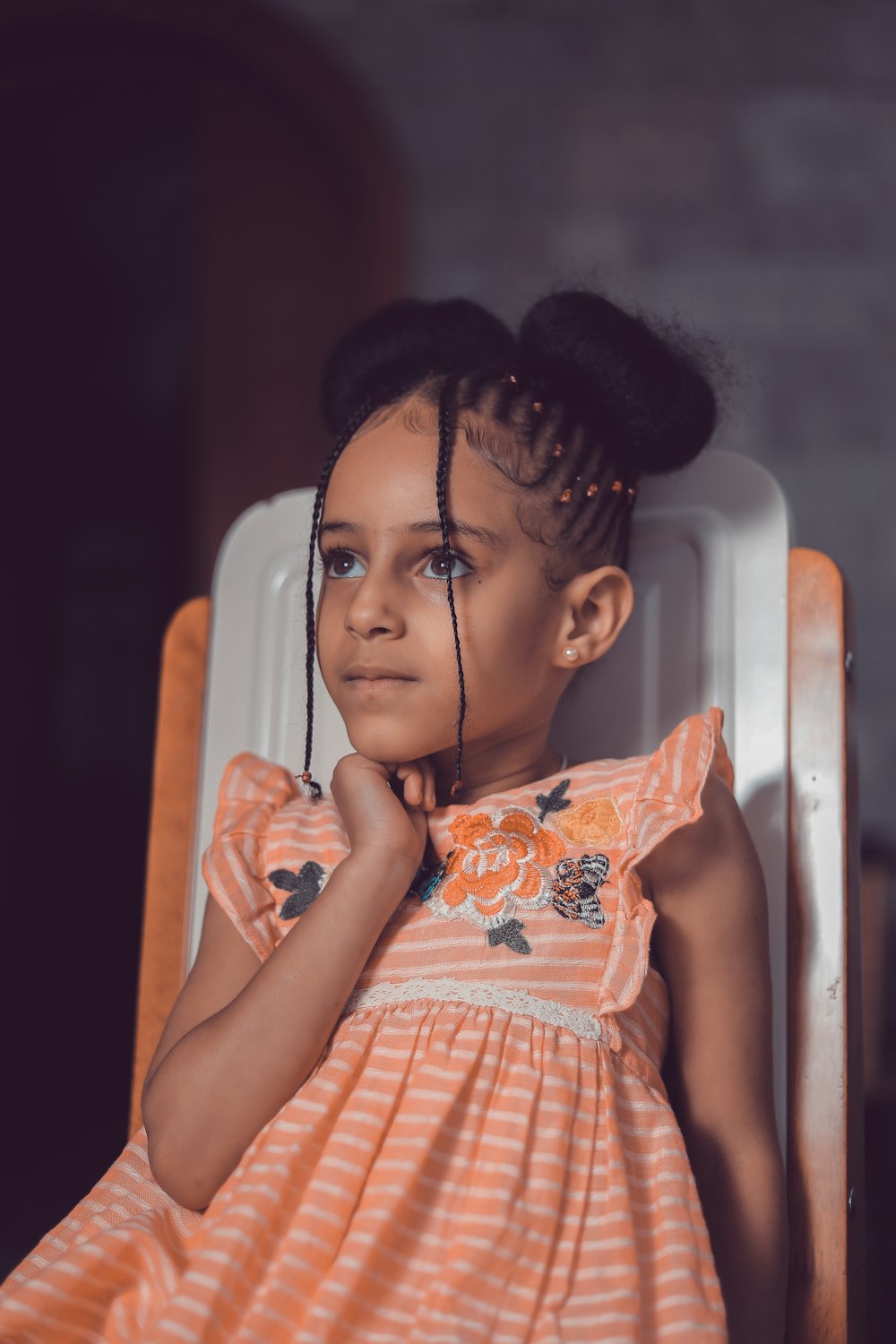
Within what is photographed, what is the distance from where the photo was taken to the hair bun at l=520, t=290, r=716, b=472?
84cm

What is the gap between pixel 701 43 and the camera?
1912 millimetres

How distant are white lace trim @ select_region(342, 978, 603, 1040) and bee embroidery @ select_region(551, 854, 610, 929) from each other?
0.19ft

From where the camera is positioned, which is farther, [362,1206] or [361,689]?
[361,689]

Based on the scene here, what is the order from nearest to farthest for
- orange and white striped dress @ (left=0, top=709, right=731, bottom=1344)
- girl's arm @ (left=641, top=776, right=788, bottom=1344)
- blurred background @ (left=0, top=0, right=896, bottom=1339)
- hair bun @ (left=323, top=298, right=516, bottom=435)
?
orange and white striped dress @ (left=0, top=709, right=731, bottom=1344)
girl's arm @ (left=641, top=776, right=788, bottom=1344)
hair bun @ (left=323, top=298, right=516, bottom=435)
blurred background @ (left=0, top=0, right=896, bottom=1339)

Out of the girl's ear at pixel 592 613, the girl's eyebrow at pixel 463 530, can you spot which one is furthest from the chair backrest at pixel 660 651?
the girl's eyebrow at pixel 463 530

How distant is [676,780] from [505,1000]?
0.57ft

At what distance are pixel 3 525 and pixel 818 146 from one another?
1.61 meters

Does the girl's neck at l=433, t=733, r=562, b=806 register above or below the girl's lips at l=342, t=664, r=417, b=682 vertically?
below

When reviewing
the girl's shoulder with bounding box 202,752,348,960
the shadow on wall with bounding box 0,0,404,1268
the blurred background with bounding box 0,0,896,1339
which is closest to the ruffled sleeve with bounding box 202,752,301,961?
the girl's shoulder with bounding box 202,752,348,960

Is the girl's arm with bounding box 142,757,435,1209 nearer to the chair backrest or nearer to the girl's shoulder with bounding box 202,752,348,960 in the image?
the girl's shoulder with bounding box 202,752,348,960

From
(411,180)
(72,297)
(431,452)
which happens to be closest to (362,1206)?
(431,452)

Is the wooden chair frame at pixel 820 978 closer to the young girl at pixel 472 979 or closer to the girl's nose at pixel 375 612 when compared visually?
the young girl at pixel 472 979

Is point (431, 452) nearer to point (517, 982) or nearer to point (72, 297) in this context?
point (517, 982)

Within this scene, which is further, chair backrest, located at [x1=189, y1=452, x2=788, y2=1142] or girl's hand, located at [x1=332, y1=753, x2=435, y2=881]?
chair backrest, located at [x1=189, y1=452, x2=788, y2=1142]
